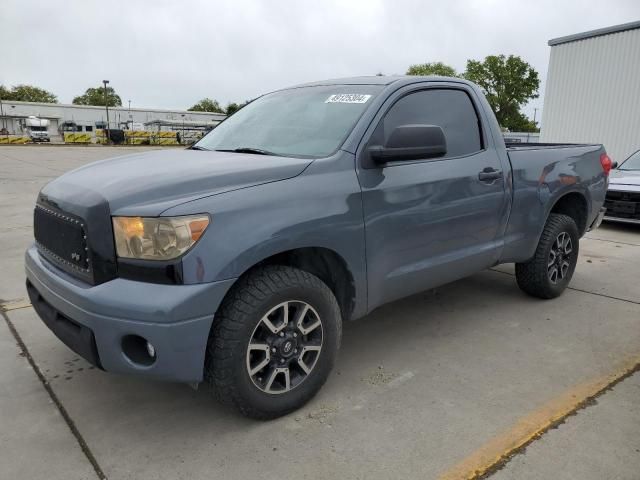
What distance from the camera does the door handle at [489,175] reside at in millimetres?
3583

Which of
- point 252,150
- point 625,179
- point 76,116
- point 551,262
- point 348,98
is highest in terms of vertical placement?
point 76,116

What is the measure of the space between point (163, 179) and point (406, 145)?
1284 mm

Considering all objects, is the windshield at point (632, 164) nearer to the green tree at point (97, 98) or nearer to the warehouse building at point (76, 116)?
the warehouse building at point (76, 116)

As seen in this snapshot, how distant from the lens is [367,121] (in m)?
3.01

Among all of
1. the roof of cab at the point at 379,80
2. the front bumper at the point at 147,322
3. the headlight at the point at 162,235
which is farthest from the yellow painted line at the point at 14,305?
the roof of cab at the point at 379,80

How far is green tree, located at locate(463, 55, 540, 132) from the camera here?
6700 centimetres

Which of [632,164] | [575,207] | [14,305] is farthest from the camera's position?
[632,164]

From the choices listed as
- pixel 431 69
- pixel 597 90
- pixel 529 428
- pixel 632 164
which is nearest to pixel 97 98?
pixel 431 69

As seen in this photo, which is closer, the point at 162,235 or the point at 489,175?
the point at 162,235

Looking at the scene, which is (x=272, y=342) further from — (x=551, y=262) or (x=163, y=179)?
(x=551, y=262)

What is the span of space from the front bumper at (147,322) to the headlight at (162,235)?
0.46 ft

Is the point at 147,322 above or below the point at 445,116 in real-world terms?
below

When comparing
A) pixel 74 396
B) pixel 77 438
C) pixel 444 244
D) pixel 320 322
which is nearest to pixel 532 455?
pixel 320 322

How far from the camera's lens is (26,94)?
298 ft
